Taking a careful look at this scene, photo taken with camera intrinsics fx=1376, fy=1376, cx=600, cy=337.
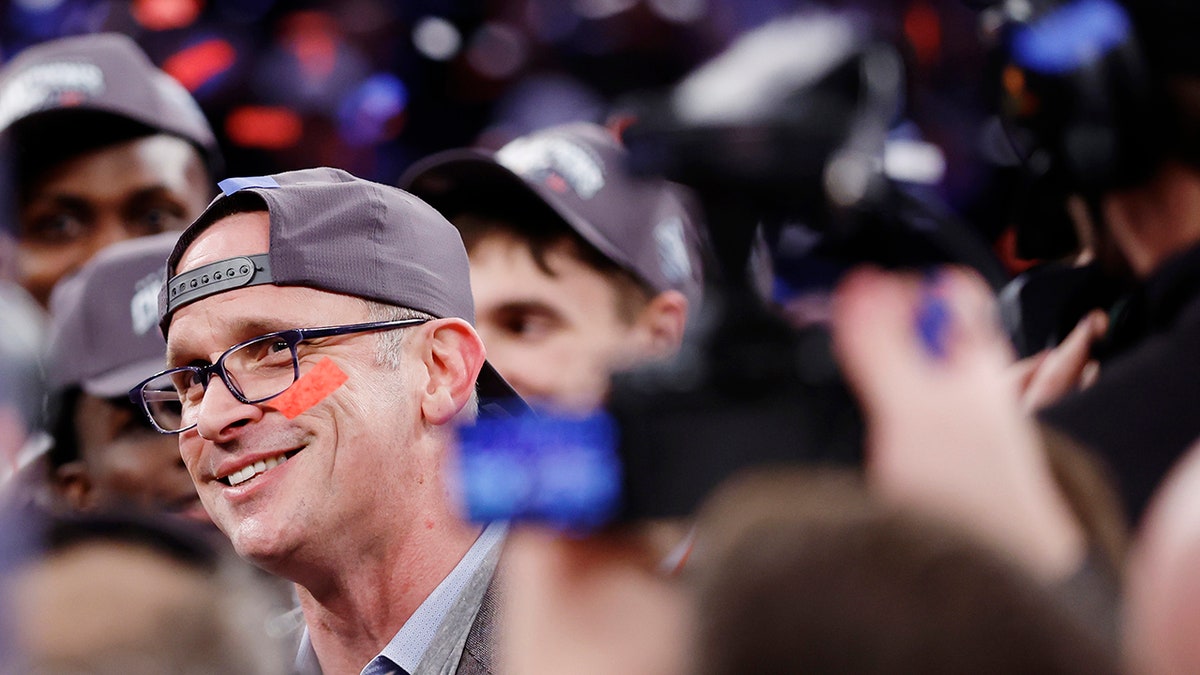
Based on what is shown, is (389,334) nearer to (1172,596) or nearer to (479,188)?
(479,188)

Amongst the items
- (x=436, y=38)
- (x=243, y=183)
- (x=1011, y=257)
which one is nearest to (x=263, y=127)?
(x=436, y=38)

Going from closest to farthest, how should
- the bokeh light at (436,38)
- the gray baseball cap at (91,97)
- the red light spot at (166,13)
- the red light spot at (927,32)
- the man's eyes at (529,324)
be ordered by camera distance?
the man's eyes at (529,324) → the gray baseball cap at (91,97) → the red light spot at (927,32) → the red light spot at (166,13) → the bokeh light at (436,38)

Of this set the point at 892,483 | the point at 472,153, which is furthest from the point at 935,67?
the point at 892,483

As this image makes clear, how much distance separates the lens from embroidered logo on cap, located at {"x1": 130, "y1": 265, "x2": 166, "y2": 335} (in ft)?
8.08

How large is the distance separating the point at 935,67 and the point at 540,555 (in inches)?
155

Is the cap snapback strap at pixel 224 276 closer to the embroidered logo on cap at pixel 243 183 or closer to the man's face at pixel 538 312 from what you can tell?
the embroidered logo on cap at pixel 243 183

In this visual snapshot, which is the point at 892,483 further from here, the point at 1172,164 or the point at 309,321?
the point at 309,321

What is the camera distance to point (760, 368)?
37.4 inches

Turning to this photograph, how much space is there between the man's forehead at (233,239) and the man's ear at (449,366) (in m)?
0.25

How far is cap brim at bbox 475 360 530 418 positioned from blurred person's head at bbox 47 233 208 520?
2.30 feet

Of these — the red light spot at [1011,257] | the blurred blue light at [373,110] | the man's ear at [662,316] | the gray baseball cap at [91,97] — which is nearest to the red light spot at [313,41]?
the blurred blue light at [373,110]

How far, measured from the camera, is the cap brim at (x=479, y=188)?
7.71 feet

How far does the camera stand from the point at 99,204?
289 centimetres

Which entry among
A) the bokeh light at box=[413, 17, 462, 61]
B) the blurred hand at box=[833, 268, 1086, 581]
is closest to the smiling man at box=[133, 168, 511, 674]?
the blurred hand at box=[833, 268, 1086, 581]
